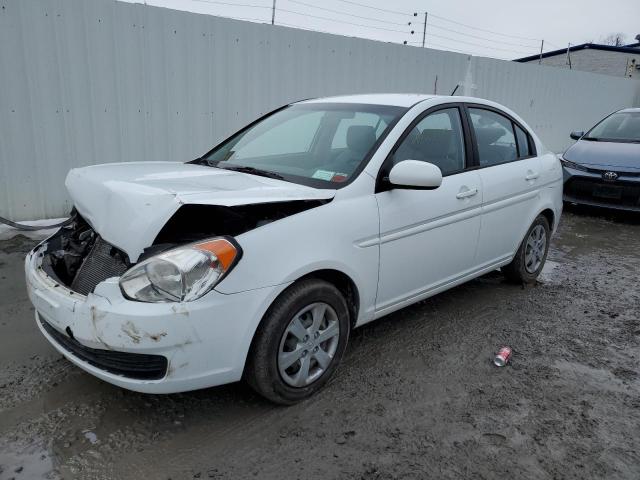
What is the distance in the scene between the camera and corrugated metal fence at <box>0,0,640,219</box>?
18.8 feet

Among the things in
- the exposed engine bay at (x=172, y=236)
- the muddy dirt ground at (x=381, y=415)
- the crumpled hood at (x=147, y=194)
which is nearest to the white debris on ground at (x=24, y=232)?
the muddy dirt ground at (x=381, y=415)

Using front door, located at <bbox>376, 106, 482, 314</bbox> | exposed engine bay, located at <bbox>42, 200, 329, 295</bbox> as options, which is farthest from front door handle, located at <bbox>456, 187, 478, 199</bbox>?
exposed engine bay, located at <bbox>42, 200, 329, 295</bbox>

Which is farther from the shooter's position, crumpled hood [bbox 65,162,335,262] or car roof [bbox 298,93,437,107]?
car roof [bbox 298,93,437,107]

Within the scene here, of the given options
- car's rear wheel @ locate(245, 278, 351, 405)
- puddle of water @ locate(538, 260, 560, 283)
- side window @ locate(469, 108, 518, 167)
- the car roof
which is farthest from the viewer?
puddle of water @ locate(538, 260, 560, 283)

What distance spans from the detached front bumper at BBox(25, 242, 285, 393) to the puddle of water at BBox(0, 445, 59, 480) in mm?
415

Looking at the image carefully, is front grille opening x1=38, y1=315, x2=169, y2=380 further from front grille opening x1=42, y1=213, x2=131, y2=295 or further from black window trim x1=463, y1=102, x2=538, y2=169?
black window trim x1=463, y1=102, x2=538, y2=169

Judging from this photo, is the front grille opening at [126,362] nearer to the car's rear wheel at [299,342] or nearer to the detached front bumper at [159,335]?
the detached front bumper at [159,335]

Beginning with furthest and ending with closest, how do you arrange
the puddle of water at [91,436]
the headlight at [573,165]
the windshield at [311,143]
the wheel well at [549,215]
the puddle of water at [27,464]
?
the headlight at [573,165]
the wheel well at [549,215]
the windshield at [311,143]
the puddle of water at [91,436]
the puddle of water at [27,464]

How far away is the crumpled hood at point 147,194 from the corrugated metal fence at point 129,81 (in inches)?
125

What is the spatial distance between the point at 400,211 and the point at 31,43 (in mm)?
4705

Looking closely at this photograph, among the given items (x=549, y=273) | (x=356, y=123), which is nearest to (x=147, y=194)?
(x=356, y=123)

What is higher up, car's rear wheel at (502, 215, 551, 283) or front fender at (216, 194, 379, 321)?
front fender at (216, 194, 379, 321)

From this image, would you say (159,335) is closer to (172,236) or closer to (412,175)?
(172,236)

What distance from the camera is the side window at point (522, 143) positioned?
4.66 meters
